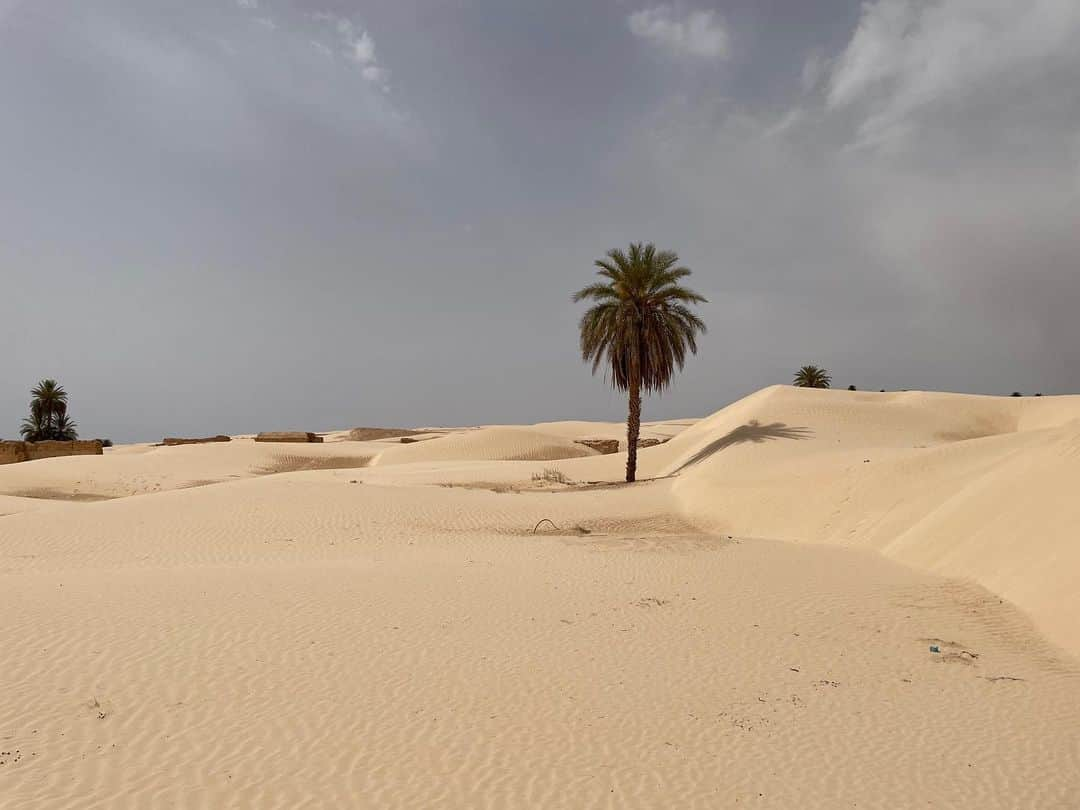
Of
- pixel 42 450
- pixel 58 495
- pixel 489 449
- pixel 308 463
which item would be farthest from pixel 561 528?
pixel 42 450

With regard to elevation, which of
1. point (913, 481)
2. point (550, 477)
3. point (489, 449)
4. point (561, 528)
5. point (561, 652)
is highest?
point (913, 481)

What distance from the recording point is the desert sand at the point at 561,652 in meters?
5.42

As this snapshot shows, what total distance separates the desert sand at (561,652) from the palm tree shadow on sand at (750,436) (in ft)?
27.6

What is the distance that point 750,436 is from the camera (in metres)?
29.1

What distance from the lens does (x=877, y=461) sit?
2055 centimetres

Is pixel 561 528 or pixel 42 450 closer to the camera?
pixel 561 528

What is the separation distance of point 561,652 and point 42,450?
4522cm

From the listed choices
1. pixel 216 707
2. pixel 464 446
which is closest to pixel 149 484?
pixel 464 446

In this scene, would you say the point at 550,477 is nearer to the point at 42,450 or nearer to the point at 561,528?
the point at 561,528

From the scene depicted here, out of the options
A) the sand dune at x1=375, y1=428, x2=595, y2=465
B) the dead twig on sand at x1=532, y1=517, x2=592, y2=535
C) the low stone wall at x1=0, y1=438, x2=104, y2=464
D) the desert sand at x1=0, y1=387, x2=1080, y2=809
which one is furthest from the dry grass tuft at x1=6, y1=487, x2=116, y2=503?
the dead twig on sand at x1=532, y1=517, x2=592, y2=535

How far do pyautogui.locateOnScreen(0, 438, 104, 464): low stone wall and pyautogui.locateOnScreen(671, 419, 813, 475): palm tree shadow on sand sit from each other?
116 feet

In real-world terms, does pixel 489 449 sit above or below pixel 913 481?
below

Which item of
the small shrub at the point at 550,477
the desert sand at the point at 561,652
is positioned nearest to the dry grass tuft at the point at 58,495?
the desert sand at the point at 561,652

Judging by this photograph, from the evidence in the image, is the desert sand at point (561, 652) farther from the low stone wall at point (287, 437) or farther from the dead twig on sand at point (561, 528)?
the low stone wall at point (287, 437)
